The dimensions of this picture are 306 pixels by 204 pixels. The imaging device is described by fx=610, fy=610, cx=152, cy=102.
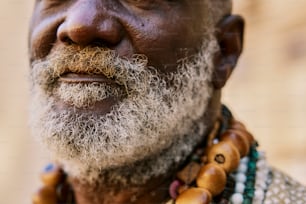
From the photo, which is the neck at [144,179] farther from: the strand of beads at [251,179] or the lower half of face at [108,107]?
the strand of beads at [251,179]

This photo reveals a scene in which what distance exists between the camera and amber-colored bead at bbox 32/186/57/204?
212 centimetres

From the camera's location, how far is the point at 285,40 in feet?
13.4

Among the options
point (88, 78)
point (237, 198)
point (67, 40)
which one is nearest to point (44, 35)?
point (67, 40)

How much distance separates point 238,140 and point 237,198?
0.63ft

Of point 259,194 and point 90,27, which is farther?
point 259,194

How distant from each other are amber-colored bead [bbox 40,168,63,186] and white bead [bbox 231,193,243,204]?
66 cm

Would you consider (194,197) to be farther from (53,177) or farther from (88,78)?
(53,177)

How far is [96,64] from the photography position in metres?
1.65

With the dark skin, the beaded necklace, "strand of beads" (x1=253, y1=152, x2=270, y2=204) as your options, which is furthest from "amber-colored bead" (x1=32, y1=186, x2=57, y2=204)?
"strand of beads" (x1=253, y1=152, x2=270, y2=204)

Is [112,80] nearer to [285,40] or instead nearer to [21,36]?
[285,40]

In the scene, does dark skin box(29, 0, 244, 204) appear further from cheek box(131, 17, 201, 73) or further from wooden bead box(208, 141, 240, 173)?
wooden bead box(208, 141, 240, 173)

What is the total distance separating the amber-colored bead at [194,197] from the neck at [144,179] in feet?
0.35

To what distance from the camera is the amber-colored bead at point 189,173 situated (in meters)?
1.84

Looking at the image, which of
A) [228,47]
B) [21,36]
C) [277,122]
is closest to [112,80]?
[228,47]
